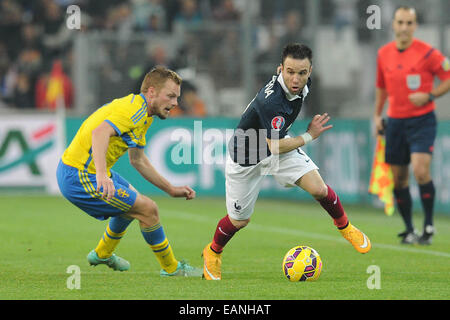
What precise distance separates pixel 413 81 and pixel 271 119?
3.56 m

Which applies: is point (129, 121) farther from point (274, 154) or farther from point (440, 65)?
point (440, 65)

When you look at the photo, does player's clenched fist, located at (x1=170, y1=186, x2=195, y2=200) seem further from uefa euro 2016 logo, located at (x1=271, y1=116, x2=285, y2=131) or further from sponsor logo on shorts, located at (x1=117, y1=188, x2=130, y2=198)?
uefa euro 2016 logo, located at (x1=271, y1=116, x2=285, y2=131)

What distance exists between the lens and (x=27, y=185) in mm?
18172

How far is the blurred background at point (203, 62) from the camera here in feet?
55.8

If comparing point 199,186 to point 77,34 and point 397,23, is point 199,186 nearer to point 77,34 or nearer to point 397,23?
point 77,34

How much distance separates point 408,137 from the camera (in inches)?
417

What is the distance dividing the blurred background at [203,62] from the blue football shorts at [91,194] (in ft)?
30.6

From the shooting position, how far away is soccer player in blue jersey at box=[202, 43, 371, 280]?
302 inches
